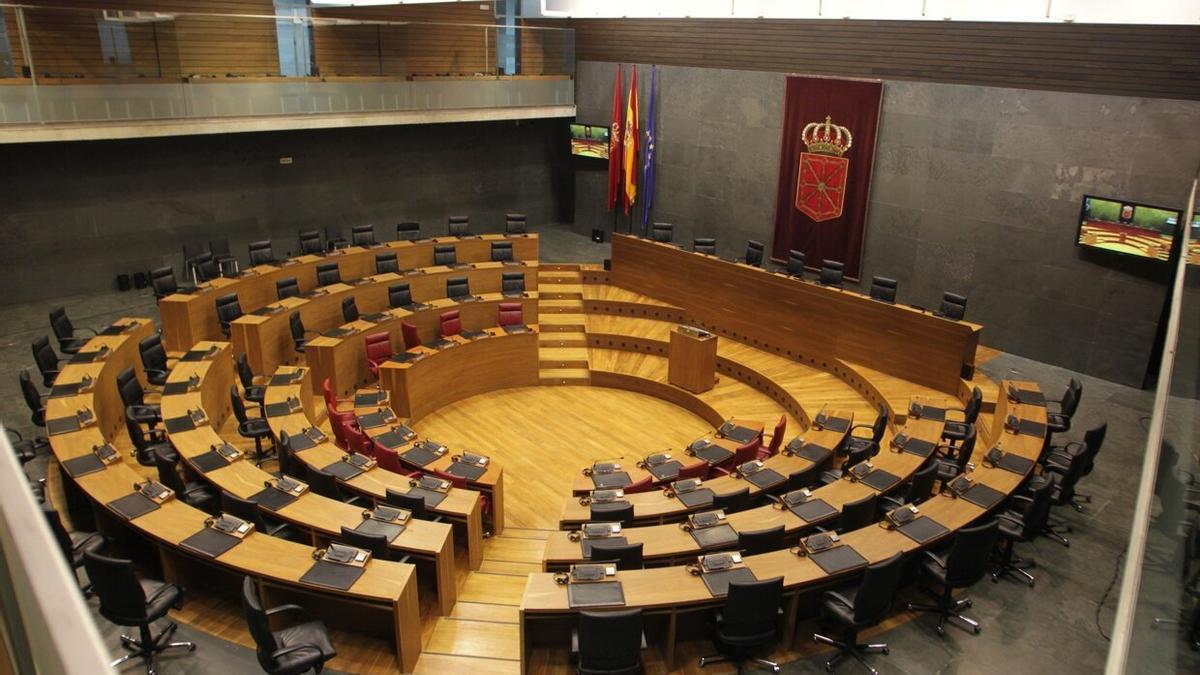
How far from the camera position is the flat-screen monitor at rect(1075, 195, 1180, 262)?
10211mm

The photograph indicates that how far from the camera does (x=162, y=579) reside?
252 inches

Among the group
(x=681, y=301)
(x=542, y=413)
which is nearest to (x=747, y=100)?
(x=681, y=301)

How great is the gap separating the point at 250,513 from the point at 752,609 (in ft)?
12.4

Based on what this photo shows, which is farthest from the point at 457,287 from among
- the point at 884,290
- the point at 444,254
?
the point at 884,290

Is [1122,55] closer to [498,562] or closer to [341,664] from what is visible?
[498,562]

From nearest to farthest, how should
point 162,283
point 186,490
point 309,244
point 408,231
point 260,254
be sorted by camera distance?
1. point 186,490
2. point 162,283
3. point 260,254
4. point 309,244
5. point 408,231

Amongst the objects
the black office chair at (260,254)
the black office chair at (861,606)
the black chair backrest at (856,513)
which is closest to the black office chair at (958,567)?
the black office chair at (861,606)

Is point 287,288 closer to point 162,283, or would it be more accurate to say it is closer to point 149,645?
point 162,283

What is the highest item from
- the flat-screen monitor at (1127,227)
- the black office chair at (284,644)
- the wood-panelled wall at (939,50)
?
the wood-panelled wall at (939,50)

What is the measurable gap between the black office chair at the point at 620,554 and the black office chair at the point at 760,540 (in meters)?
0.81

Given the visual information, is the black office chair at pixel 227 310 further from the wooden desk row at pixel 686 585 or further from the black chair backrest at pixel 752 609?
the black chair backrest at pixel 752 609

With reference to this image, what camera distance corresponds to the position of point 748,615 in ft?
18.0

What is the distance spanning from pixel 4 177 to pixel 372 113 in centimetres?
537

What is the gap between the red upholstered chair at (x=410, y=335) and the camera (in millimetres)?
11406
